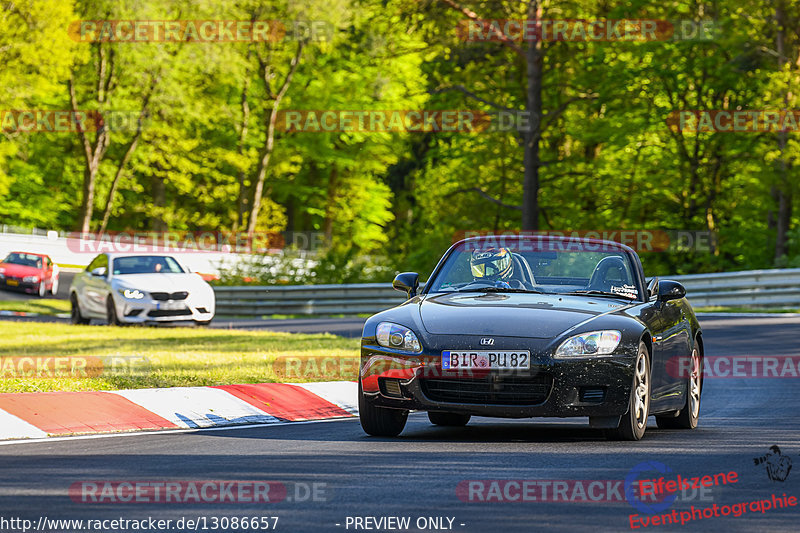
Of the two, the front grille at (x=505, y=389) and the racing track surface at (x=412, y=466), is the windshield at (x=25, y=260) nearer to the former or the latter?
the racing track surface at (x=412, y=466)

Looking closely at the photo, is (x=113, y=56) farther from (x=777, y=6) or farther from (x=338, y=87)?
(x=777, y=6)

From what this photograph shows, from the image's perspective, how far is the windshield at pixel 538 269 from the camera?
9609mm

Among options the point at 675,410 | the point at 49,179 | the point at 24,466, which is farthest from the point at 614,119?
the point at 49,179

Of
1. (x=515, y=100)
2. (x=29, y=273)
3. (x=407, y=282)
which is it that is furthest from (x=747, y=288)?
(x=29, y=273)

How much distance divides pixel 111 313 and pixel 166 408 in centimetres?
1425

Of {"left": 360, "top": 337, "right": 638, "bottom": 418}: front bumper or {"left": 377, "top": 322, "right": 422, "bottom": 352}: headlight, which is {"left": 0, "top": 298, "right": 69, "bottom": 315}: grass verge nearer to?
{"left": 377, "top": 322, "right": 422, "bottom": 352}: headlight

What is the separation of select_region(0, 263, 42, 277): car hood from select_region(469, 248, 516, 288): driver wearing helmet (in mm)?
33199

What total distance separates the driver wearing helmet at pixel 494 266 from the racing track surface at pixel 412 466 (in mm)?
1168

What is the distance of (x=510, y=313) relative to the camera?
8.61 m

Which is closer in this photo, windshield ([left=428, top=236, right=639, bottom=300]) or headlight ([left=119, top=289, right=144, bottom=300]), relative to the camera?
windshield ([left=428, top=236, right=639, bottom=300])

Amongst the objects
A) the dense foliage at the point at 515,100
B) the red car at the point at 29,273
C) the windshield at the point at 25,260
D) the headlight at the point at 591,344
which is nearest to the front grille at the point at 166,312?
the dense foliage at the point at 515,100

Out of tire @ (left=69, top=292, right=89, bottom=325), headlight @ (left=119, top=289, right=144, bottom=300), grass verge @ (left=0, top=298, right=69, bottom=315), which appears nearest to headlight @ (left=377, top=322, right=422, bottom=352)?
headlight @ (left=119, top=289, right=144, bottom=300)

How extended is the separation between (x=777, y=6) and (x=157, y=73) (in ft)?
114

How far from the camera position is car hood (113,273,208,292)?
76.6ft
